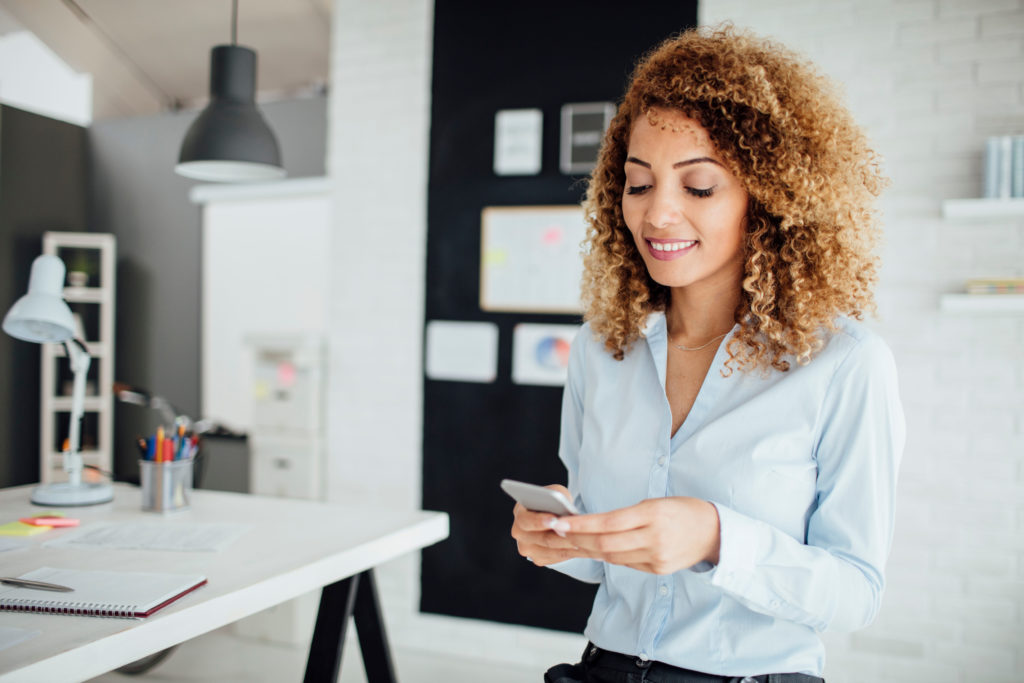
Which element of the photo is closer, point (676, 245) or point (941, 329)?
point (676, 245)

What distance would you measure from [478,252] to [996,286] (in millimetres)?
1927

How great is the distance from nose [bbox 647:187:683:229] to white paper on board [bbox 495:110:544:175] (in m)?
2.17

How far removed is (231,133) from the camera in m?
2.77

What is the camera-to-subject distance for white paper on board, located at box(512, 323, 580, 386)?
10.7 feet

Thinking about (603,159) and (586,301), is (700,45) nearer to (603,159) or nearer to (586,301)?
(603,159)

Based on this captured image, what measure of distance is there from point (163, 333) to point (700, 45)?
430 cm

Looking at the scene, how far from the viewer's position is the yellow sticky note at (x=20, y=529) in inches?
64.2

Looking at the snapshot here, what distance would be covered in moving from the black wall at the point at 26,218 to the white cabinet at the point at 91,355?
63 millimetres

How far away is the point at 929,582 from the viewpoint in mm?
2832

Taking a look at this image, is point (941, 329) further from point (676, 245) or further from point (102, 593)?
point (102, 593)

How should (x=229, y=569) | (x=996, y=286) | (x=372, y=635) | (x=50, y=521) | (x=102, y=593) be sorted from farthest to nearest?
(x=996, y=286) < (x=372, y=635) < (x=50, y=521) < (x=229, y=569) < (x=102, y=593)

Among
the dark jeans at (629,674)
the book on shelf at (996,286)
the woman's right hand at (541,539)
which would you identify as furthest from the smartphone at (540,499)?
the book on shelf at (996,286)

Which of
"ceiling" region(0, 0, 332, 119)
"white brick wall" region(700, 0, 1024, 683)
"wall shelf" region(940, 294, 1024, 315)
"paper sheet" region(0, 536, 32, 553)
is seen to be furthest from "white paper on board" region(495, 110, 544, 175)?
"paper sheet" region(0, 536, 32, 553)

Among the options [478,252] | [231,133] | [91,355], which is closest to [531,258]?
[478,252]
